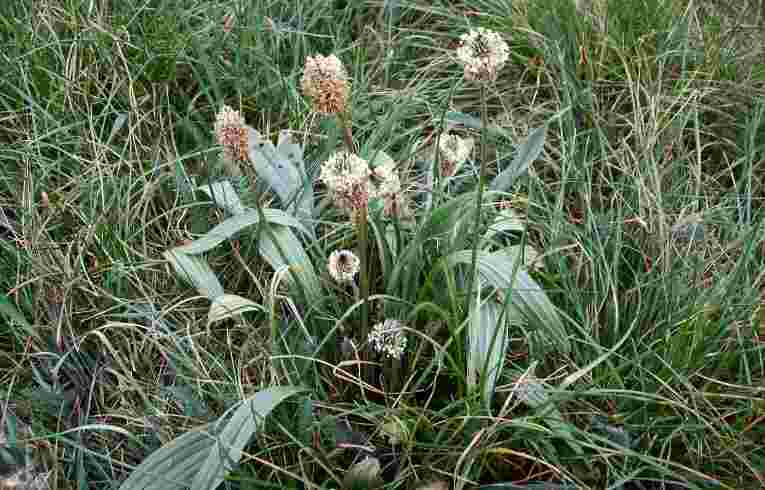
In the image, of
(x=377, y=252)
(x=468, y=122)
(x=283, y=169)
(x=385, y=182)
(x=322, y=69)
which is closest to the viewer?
(x=322, y=69)

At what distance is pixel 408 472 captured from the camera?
5.20 feet

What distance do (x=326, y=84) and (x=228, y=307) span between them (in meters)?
0.55

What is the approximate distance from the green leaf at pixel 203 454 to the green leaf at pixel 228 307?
0.77 ft

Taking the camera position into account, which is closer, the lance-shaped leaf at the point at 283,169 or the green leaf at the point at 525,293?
the green leaf at the point at 525,293

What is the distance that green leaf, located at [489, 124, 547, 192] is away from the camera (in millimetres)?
1954

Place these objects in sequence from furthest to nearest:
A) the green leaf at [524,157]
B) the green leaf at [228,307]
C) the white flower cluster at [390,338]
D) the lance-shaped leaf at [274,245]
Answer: the green leaf at [524,157] < the lance-shaped leaf at [274,245] < the green leaf at [228,307] < the white flower cluster at [390,338]

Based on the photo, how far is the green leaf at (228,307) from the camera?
1713 millimetres

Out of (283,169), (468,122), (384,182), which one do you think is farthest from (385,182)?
(468,122)

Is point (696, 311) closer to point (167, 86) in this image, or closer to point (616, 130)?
point (616, 130)

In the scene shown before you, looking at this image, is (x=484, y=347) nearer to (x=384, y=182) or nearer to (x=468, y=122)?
(x=384, y=182)

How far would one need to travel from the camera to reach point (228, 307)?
1746mm

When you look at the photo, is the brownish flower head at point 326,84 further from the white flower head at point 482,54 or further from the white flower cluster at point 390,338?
the white flower cluster at point 390,338

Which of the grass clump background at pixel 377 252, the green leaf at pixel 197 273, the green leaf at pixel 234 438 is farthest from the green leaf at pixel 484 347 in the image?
the green leaf at pixel 197 273

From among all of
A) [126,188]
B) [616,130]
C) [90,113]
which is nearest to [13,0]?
[90,113]
